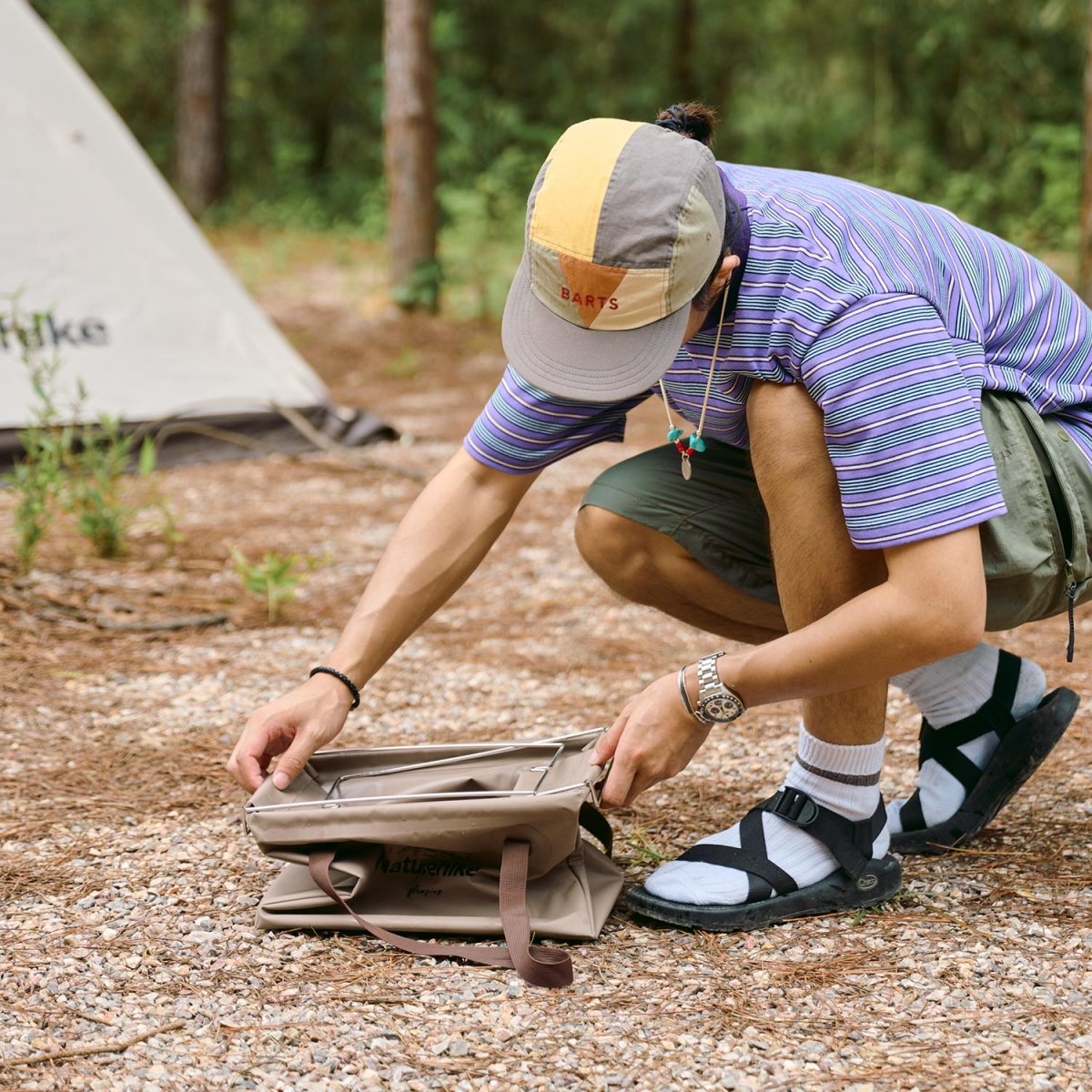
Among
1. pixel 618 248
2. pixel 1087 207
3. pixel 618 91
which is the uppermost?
pixel 618 248

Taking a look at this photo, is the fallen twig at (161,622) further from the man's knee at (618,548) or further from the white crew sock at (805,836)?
the white crew sock at (805,836)

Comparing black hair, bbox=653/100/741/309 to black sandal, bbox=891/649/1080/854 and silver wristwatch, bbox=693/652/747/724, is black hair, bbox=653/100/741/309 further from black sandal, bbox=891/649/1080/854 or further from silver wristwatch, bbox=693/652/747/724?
black sandal, bbox=891/649/1080/854

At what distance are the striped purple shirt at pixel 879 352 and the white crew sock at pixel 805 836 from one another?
1.20 ft

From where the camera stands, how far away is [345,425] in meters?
5.04

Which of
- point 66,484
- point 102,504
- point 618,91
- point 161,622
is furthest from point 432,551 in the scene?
point 618,91

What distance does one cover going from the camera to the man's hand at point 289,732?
68.8 inches

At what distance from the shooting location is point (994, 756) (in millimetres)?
1981

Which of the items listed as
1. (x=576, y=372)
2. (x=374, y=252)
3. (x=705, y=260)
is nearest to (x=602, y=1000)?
(x=576, y=372)

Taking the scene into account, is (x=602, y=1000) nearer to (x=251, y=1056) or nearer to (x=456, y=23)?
(x=251, y=1056)

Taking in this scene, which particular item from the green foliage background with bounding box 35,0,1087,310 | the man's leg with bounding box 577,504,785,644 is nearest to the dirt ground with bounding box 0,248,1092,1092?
the man's leg with bounding box 577,504,785,644

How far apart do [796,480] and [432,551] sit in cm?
57

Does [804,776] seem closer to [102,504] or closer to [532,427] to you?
[532,427]

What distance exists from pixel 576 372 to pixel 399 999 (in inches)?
30.6

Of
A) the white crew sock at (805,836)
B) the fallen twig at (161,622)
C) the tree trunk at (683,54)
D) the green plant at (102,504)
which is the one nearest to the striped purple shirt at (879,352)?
the white crew sock at (805,836)
